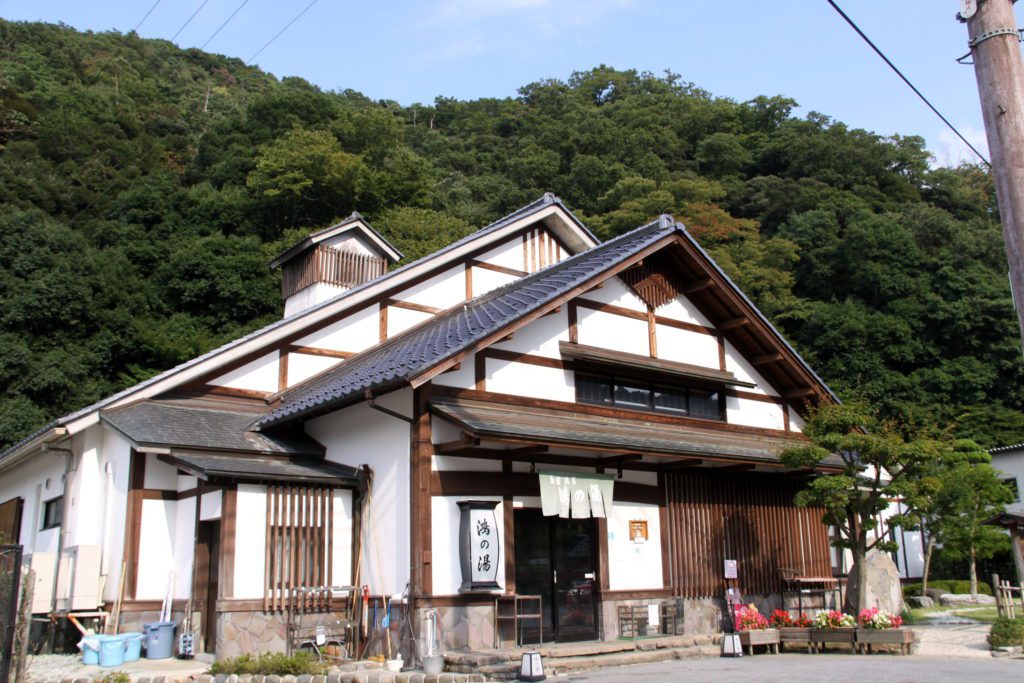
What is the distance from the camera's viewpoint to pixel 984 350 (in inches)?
1471

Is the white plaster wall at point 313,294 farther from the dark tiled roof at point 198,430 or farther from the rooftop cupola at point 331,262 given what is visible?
the dark tiled roof at point 198,430

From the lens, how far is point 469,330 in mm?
A: 13789

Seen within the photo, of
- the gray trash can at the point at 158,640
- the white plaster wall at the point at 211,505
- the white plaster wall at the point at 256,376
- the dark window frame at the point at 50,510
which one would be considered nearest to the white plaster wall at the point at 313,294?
the white plaster wall at the point at 256,376

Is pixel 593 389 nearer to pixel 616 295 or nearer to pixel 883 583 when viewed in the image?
pixel 616 295

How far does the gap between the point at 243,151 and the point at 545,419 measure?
37.2 m

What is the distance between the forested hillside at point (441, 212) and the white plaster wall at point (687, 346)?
20.9 metres

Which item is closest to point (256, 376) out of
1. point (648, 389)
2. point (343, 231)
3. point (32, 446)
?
point (32, 446)

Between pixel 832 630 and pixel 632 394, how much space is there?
5.09m

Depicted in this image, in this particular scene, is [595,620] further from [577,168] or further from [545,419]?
[577,168]

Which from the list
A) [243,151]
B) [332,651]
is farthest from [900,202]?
[332,651]

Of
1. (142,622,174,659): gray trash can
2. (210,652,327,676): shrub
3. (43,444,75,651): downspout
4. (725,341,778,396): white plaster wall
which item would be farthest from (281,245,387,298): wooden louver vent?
(210,652,327,676): shrub

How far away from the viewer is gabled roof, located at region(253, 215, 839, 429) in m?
12.3

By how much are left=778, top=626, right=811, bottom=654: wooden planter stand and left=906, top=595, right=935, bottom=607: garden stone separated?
452 inches

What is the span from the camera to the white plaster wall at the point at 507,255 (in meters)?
19.5
